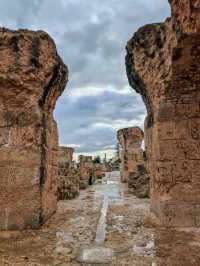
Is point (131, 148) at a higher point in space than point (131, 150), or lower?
higher

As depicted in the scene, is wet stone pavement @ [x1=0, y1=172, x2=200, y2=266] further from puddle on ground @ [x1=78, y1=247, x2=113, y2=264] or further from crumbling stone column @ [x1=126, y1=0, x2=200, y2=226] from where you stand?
crumbling stone column @ [x1=126, y1=0, x2=200, y2=226]

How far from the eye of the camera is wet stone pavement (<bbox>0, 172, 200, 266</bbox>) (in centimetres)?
277

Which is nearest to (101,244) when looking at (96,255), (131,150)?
(96,255)

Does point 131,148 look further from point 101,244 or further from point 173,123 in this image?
point 101,244

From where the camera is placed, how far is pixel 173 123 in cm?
461

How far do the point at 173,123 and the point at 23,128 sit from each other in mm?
2874

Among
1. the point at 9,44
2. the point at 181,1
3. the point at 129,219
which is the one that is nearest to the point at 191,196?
the point at 129,219

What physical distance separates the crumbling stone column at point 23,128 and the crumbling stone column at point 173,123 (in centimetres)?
220

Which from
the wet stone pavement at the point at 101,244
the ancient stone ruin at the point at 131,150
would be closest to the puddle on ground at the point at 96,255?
the wet stone pavement at the point at 101,244

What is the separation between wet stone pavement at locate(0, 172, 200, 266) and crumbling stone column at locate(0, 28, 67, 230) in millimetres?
402

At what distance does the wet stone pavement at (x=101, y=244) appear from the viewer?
2.77 metres

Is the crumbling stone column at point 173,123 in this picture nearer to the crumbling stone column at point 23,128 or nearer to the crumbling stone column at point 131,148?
the crumbling stone column at point 23,128

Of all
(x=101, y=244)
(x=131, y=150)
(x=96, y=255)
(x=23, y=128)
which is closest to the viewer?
(x=96, y=255)

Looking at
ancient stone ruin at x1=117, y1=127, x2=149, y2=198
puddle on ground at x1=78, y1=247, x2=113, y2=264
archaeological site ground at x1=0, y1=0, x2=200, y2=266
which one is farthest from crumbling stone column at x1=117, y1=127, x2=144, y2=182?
puddle on ground at x1=78, y1=247, x2=113, y2=264
